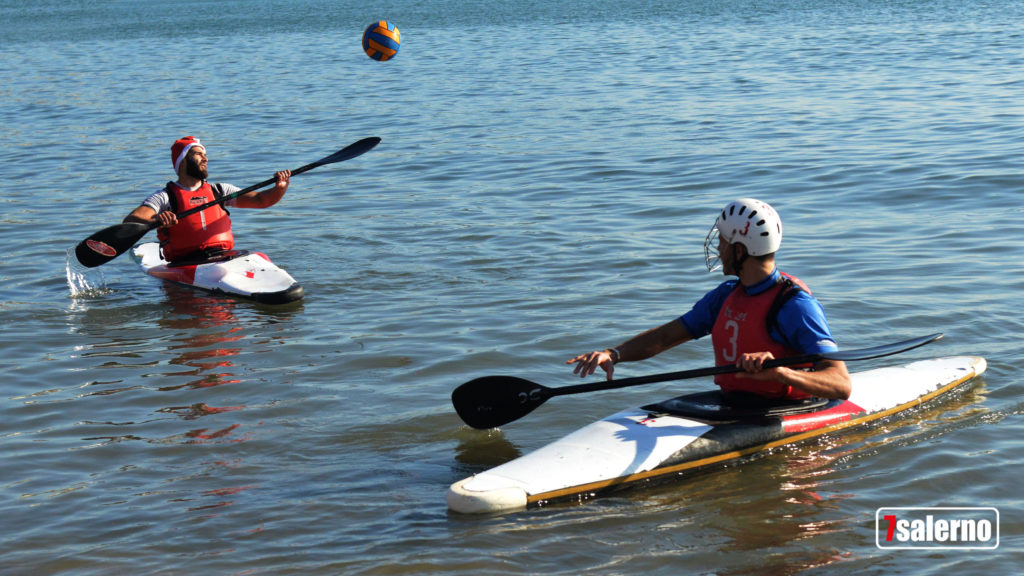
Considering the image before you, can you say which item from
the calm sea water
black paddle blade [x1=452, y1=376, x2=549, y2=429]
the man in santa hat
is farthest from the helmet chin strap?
the man in santa hat

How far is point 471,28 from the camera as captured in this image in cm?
3466

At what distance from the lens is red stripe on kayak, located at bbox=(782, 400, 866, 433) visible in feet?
18.1

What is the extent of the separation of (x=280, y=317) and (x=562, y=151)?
6.90 m

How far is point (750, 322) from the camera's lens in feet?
16.9

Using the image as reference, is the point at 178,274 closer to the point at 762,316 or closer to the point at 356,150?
the point at 356,150

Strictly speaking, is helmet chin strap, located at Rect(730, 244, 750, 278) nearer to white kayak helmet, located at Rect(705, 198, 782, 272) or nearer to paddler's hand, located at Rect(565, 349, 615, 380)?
white kayak helmet, located at Rect(705, 198, 782, 272)

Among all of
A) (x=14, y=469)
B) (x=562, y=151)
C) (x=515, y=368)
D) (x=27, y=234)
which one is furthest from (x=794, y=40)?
(x=14, y=469)

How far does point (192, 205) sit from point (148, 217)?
14.0 inches

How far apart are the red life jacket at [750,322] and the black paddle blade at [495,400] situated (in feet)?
3.29

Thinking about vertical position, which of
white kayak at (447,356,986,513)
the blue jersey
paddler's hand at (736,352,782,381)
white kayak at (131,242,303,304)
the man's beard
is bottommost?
white kayak at (447,356,986,513)

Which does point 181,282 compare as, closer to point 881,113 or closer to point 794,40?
point 881,113

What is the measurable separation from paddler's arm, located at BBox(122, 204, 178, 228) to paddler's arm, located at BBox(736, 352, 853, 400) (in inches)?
217

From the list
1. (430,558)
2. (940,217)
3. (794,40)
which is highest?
(794,40)

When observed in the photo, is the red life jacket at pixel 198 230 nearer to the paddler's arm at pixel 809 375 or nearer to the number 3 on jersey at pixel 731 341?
the number 3 on jersey at pixel 731 341
